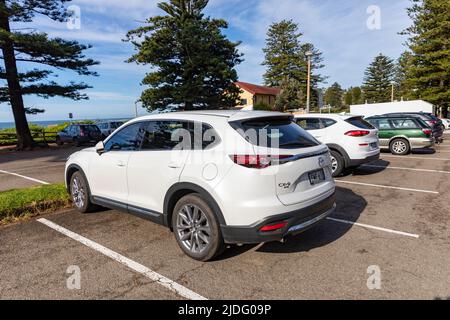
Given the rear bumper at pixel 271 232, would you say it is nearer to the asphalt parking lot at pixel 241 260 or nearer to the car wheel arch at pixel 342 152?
the asphalt parking lot at pixel 241 260

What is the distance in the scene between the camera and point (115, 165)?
4.38 meters

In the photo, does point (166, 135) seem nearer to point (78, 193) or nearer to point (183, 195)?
point (183, 195)

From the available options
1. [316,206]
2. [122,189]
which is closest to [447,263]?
[316,206]

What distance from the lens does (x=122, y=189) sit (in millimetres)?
4285

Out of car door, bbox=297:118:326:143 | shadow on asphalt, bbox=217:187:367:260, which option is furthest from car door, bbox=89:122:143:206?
car door, bbox=297:118:326:143

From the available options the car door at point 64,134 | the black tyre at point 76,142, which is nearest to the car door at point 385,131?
the black tyre at point 76,142

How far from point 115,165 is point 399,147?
11.3 metres

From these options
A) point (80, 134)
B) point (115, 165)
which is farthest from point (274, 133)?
point (80, 134)

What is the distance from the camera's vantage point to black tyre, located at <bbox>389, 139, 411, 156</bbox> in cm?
1160

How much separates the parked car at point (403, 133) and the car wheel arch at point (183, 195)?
11.0 m

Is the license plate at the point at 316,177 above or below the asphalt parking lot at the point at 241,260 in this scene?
above

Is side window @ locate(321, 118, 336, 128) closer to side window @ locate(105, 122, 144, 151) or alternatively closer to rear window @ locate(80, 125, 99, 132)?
side window @ locate(105, 122, 144, 151)

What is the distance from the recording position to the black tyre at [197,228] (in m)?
3.27

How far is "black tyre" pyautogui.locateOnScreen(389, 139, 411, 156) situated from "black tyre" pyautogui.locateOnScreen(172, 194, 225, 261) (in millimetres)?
10955
